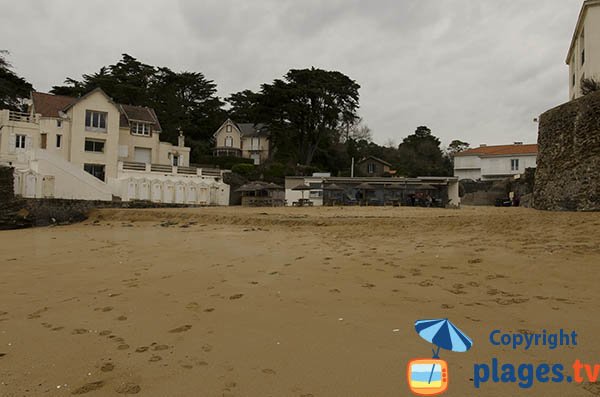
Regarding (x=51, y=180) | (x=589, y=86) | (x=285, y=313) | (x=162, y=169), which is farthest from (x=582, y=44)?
(x=51, y=180)

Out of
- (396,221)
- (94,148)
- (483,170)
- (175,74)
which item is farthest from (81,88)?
(483,170)

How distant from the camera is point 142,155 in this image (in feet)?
127

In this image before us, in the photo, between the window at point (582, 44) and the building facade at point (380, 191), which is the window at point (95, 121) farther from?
the window at point (582, 44)

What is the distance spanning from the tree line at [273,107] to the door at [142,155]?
8.18 m

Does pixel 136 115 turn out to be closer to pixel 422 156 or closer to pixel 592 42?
pixel 592 42

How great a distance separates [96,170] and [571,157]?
34518 mm

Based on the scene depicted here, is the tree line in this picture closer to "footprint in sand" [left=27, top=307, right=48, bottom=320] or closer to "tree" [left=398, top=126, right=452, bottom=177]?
"tree" [left=398, top=126, right=452, bottom=177]

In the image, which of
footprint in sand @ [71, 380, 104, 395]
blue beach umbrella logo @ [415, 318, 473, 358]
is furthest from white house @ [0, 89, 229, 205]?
blue beach umbrella logo @ [415, 318, 473, 358]

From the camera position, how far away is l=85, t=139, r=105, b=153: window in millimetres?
34375

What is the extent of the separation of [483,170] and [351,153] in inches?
681

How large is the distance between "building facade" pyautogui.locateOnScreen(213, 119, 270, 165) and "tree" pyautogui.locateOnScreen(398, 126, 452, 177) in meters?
19.3

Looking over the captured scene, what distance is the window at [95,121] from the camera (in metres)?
34.2

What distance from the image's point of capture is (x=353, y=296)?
4770 mm

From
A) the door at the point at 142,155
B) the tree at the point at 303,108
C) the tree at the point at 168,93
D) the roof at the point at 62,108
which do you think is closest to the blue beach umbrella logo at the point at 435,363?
the roof at the point at 62,108
